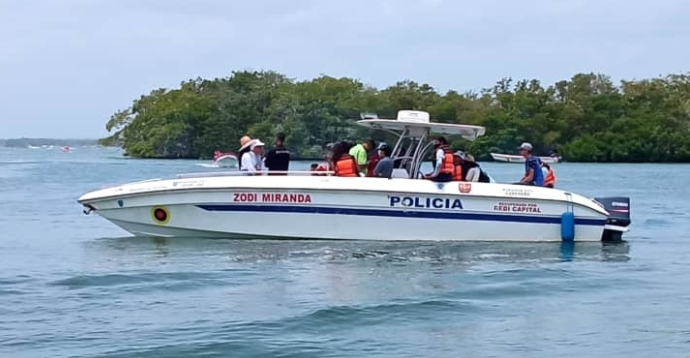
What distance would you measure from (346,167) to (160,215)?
2960 millimetres

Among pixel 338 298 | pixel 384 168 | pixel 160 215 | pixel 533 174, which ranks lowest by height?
pixel 338 298

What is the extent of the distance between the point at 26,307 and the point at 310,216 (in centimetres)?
564

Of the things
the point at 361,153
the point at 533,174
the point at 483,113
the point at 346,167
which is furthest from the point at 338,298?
the point at 483,113

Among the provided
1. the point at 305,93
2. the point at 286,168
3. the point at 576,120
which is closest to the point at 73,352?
the point at 286,168

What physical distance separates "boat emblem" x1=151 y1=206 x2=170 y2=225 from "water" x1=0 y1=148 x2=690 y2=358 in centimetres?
34

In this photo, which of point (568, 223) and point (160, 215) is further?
point (160, 215)

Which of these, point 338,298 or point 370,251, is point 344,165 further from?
point 338,298

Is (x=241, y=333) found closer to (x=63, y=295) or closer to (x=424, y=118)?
(x=63, y=295)

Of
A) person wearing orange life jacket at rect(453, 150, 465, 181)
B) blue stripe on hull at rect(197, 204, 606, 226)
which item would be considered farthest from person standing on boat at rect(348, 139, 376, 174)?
person wearing orange life jacket at rect(453, 150, 465, 181)

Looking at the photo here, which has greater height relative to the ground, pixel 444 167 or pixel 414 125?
pixel 414 125

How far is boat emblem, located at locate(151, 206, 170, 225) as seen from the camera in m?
18.0

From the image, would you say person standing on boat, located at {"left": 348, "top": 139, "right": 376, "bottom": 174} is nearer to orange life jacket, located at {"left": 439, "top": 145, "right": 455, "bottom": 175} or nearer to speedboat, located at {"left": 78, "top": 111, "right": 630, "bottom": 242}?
speedboat, located at {"left": 78, "top": 111, "right": 630, "bottom": 242}

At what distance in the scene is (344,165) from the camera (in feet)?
57.7

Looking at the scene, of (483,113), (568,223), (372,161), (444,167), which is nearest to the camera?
(444,167)
